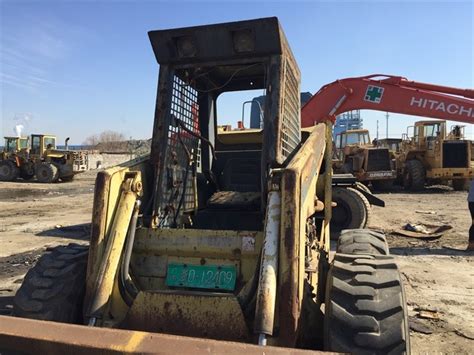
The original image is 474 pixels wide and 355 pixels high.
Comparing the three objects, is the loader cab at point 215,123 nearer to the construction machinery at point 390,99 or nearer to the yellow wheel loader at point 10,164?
the construction machinery at point 390,99

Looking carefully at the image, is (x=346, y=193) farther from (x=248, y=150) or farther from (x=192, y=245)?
(x=192, y=245)

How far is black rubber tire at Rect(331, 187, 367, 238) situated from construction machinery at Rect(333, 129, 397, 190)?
10.3 metres

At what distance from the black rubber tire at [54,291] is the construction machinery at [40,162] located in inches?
1007

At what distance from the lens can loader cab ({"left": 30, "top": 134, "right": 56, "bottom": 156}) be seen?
27.7m

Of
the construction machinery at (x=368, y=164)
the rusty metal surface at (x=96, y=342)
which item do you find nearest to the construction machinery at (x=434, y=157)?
the construction machinery at (x=368, y=164)

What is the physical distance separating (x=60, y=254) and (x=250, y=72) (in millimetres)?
2459

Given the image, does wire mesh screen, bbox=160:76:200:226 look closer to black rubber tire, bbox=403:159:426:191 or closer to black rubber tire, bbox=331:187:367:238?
black rubber tire, bbox=331:187:367:238

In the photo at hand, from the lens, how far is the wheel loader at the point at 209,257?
8.49 ft

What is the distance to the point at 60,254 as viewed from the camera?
144 inches

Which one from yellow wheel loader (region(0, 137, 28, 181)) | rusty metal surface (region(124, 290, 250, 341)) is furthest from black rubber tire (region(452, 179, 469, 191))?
yellow wheel loader (region(0, 137, 28, 181))

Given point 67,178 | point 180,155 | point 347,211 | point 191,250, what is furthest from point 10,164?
point 191,250

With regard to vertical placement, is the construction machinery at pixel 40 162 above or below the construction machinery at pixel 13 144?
below

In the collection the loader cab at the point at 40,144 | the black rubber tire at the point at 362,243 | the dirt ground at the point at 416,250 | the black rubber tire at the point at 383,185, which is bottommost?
the dirt ground at the point at 416,250

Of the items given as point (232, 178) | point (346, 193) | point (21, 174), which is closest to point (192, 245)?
point (232, 178)
